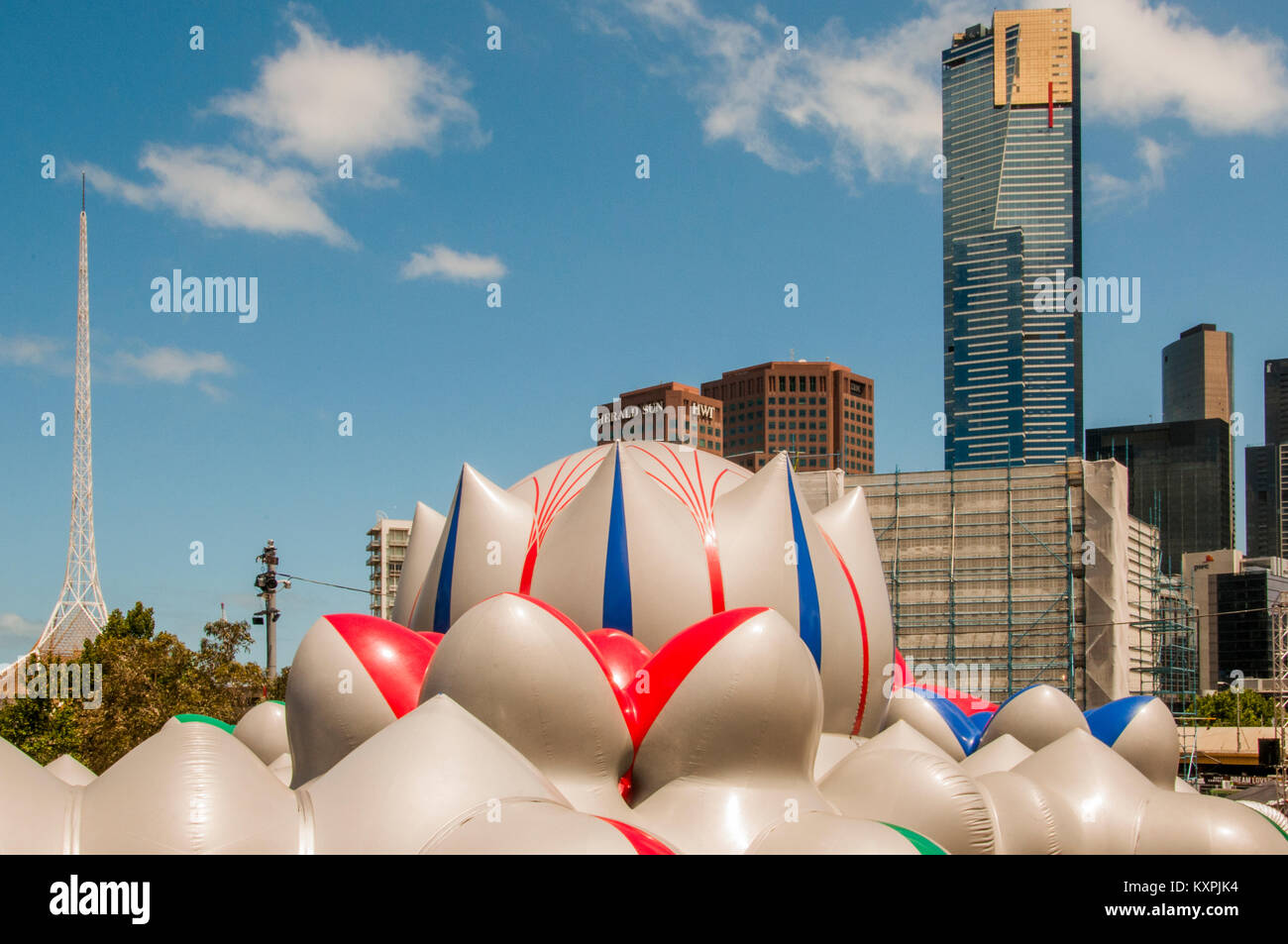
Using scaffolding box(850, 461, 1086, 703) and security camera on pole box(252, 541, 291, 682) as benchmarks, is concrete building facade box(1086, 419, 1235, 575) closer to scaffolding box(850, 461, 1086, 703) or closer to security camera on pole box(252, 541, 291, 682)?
scaffolding box(850, 461, 1086, 703)

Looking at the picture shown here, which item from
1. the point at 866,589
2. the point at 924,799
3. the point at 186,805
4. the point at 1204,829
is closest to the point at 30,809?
the point at 186,805

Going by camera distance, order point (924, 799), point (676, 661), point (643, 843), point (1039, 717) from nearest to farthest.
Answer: point (643, 843) < point (676, 661) < point (924, 799) < point (1039, 717)

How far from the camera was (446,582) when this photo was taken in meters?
15.7

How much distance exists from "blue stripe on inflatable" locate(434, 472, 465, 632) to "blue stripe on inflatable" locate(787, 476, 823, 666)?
14.3ft

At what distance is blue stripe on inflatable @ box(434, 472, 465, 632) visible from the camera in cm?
1558

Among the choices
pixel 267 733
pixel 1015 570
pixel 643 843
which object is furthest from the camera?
pixel 1015 570

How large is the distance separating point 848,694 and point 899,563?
45.6m

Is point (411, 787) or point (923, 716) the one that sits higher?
point (411, 787)

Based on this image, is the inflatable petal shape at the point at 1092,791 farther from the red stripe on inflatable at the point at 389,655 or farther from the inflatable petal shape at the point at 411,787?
the inflatable petal shape at the point at 411,787

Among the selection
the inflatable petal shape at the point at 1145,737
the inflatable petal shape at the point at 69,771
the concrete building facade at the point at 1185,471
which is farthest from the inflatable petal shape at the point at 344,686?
the concrete building facade at the point at 1185,471

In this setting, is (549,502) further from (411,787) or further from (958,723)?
(958,723)

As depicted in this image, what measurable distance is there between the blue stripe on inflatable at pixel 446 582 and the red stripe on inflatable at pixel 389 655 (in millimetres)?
2899

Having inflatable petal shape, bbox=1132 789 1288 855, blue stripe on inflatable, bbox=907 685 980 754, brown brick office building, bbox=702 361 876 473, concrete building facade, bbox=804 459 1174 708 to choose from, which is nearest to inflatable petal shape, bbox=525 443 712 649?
inflatable petal shape, bbox=1132 789 1288 855

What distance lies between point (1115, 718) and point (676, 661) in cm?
1027
